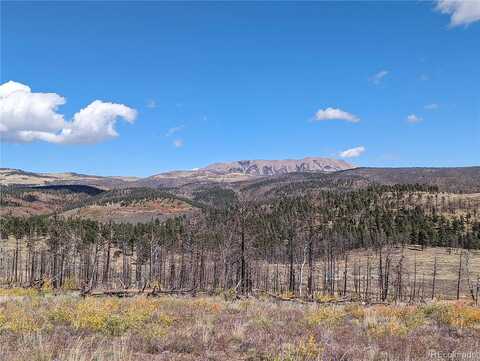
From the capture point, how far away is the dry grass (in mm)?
8922

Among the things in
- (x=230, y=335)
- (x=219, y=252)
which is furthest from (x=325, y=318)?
(x=219, y=252)

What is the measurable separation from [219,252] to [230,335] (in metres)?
68.9

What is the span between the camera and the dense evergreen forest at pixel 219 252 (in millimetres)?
72250

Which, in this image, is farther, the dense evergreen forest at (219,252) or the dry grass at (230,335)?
the dense evergreen forest at (219,252)

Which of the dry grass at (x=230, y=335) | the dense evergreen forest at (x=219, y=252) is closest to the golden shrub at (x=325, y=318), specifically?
the dry grass at (x=230, y=335)

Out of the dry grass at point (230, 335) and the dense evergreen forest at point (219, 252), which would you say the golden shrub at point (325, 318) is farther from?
the dense evergreen forest at point (219, 252)

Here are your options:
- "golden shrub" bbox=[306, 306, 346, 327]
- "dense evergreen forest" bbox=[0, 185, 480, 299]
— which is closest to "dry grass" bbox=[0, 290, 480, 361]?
"golden shrub" bbox=[306, 306, 346, 327]

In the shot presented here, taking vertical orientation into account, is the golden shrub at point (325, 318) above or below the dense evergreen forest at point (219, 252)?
above

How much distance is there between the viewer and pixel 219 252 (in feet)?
260

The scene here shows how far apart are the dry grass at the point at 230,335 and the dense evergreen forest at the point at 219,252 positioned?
116 ft

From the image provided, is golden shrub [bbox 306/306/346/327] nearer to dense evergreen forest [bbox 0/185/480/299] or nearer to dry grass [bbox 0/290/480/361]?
dry grass [bbox 0/290/480/361]

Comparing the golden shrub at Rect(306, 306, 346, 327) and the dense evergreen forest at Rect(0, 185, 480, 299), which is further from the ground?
the golden shrub at Rect(306, 306, 346, 327)

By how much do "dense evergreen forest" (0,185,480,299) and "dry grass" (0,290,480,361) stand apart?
35.4 m

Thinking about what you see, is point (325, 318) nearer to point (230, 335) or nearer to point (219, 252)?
point (230, 335)
